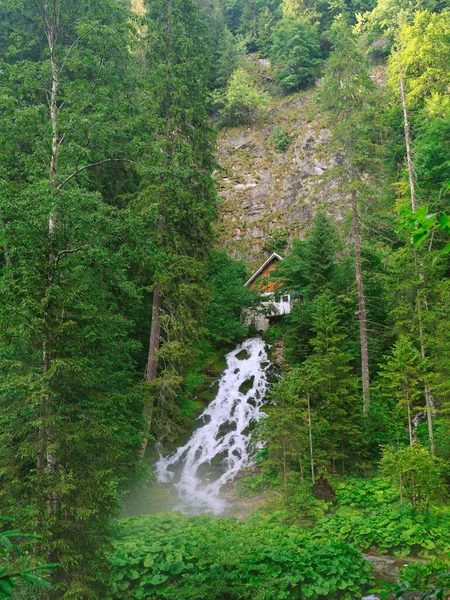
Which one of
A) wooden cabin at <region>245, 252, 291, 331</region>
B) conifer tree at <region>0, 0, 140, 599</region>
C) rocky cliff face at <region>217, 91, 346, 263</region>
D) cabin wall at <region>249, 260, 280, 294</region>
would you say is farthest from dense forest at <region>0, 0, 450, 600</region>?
rocky cliff face at <region>217, 91, 346, 263</region>

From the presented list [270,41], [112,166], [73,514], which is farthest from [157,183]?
[270,41]

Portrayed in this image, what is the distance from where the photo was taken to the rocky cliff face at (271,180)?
32344 mm

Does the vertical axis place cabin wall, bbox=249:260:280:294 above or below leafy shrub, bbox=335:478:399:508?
above

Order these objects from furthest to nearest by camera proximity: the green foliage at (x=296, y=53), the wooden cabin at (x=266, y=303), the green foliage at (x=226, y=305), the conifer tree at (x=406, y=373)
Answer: the green foliage at (x=296, y=53), the wooden cabin at (x=266, y=303), the green foliage at (x=226, y=305), the conifer tree at (x=406, y=373)

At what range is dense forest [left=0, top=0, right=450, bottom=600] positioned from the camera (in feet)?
17.9

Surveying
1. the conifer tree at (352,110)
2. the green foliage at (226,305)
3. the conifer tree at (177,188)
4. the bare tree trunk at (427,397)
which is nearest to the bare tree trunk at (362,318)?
the conifer tree at (352,110)

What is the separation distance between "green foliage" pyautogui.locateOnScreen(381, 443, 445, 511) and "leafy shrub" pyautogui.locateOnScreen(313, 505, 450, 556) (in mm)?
319

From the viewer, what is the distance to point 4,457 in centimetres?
538

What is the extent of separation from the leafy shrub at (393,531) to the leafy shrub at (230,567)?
1.10 metres

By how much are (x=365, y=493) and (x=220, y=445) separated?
572 cm

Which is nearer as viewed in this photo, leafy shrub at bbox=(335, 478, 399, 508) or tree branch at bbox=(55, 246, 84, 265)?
tree branch at bbox=(55, 246, 84, 265)

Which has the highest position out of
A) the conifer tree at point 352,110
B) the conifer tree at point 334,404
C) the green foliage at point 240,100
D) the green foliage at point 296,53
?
the green foliage at point 296,53

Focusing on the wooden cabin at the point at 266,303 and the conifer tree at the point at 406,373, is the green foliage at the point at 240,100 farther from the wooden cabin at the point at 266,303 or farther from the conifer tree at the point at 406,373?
the conifer tree at the point at 406,373

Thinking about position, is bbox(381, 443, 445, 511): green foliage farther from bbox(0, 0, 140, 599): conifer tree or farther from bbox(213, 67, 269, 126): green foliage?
bbox(213, 67, 269, 126): green foliage
